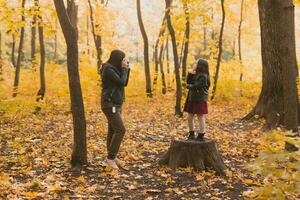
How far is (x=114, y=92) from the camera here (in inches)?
305

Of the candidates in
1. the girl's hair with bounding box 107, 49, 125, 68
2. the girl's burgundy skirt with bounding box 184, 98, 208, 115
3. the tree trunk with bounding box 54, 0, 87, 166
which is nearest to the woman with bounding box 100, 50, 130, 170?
the girl's hair with bounding box 107, 49, 125, 68

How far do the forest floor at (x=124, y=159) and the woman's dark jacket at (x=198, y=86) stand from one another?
1.46m

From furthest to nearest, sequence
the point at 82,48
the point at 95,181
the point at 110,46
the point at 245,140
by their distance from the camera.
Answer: the point at 82,48
the point at 110,46
the point at 245,140
the point at 95,181

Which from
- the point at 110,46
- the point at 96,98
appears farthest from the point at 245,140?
the point at 110,46

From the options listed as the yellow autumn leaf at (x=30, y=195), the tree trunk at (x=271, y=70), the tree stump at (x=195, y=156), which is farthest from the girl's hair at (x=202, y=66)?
the tree trunk at (x=271, y=70)

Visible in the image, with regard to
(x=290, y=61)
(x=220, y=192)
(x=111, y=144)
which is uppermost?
(x=290, y=61)

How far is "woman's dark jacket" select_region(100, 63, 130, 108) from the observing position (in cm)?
766

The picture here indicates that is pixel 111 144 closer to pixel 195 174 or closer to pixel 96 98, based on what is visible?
pixel 195 174

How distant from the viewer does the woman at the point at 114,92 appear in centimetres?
770

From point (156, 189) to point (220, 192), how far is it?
3.33ft

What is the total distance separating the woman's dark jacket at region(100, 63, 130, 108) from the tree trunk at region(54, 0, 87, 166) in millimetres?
461

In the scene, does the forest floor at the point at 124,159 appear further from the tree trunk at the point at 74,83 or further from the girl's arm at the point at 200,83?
the girl's arm at the point at 200,83

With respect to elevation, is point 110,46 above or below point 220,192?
above

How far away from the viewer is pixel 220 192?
6.65 meters
